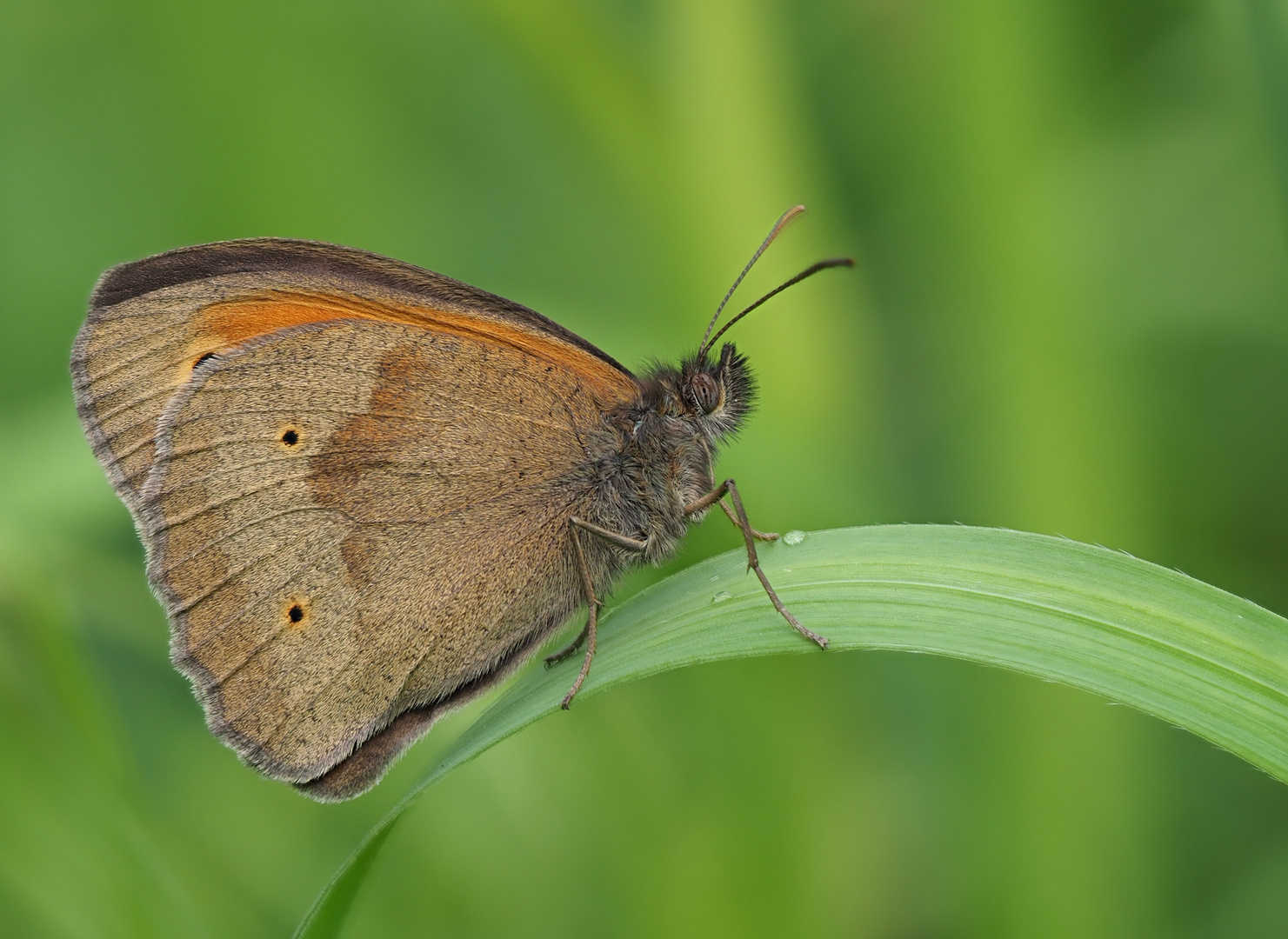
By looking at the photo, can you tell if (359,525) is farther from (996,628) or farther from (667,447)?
(996,628)

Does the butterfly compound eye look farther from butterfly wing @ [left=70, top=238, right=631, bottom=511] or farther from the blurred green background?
the blurred green background

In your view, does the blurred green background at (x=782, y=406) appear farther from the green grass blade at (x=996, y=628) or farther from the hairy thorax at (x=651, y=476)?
the green grass blade at (x=996, y=628)

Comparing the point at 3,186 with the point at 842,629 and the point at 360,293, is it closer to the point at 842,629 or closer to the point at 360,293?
the point at 360,293

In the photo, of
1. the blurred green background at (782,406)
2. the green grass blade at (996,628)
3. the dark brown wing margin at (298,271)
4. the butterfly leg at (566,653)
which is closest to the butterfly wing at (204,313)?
the dark brown wing margin at (298,271)

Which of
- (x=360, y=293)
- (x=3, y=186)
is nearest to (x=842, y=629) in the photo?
(x=360, y=293)

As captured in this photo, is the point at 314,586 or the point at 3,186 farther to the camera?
the point at 3,186

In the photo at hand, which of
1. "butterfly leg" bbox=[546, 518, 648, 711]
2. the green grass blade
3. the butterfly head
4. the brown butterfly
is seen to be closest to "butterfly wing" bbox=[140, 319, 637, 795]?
the brown butterfly

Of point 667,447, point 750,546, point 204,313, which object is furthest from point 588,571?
point 204,313
